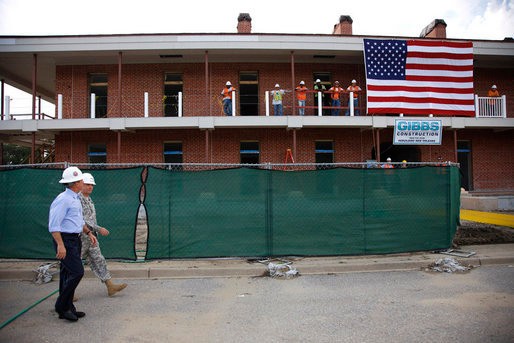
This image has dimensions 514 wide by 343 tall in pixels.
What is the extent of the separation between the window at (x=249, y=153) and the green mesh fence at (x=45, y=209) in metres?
11.7

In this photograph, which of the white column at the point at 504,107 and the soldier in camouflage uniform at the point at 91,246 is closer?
the soldier in camouflage uniform at the point at 91,246

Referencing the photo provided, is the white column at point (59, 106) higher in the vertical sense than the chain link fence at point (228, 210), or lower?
higher

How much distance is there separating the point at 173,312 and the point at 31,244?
12.3ft

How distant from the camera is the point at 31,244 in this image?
689 centimetres

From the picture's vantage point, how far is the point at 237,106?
18516 mm

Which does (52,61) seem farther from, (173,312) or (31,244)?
(173,312)

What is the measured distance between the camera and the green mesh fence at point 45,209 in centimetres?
687

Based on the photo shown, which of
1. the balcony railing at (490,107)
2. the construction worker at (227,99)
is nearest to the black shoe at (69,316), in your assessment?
the construction worker at (227,99)

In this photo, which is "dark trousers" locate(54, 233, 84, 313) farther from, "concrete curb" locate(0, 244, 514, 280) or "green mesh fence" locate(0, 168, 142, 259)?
"green mesh fence" locate(0, 168, 142, 259)

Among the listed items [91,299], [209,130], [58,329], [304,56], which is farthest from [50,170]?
[304,56]

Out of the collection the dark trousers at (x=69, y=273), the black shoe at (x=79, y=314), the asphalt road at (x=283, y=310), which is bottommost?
the asphalt road at (x=283, y=310)

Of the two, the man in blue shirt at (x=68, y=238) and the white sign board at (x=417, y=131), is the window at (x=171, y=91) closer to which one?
the white sign board at (x=417, y=131)

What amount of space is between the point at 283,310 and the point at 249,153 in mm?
14034

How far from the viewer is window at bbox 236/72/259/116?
62.1ft
